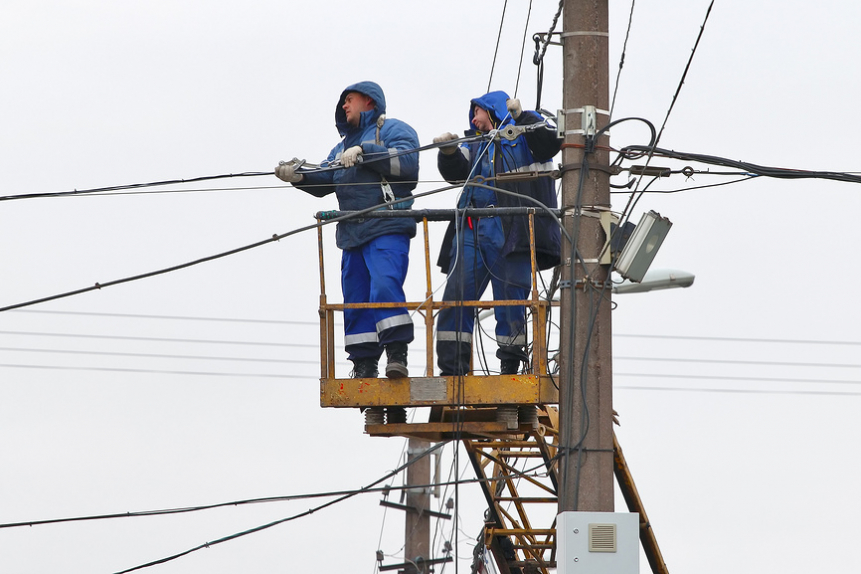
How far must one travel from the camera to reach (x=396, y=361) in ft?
35.9

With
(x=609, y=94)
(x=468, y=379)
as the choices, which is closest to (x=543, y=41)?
(x=609, y=94)

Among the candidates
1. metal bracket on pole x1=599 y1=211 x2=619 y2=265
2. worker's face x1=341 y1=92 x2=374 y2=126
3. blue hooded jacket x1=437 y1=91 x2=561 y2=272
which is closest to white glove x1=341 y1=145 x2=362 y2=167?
worker's face x1=341 y1=92 x2=374 y2=126

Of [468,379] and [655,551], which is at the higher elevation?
[468,379]

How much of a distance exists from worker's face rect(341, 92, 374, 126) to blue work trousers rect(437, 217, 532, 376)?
1152mm

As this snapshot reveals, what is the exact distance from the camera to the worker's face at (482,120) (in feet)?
38.1

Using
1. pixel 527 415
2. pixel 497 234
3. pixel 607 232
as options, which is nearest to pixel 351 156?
pixel 497 234

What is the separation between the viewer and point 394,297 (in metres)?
11.0

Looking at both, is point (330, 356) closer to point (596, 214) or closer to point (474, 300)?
point (474, 300)

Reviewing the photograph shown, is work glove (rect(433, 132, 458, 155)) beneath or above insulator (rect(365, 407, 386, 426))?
above

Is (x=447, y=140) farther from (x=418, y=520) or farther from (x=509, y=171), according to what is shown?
(x=418, y=520)

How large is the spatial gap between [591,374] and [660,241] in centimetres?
95

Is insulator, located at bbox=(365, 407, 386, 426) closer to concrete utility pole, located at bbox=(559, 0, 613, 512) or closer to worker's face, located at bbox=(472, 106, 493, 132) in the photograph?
concrete utility pole, located at bbox=(559, 0, 613, 512)

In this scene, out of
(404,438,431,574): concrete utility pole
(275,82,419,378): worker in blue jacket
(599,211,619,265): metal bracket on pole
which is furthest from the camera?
(404,438,431,574): concrete utility pole

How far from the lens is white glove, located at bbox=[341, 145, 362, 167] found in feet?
36.2
